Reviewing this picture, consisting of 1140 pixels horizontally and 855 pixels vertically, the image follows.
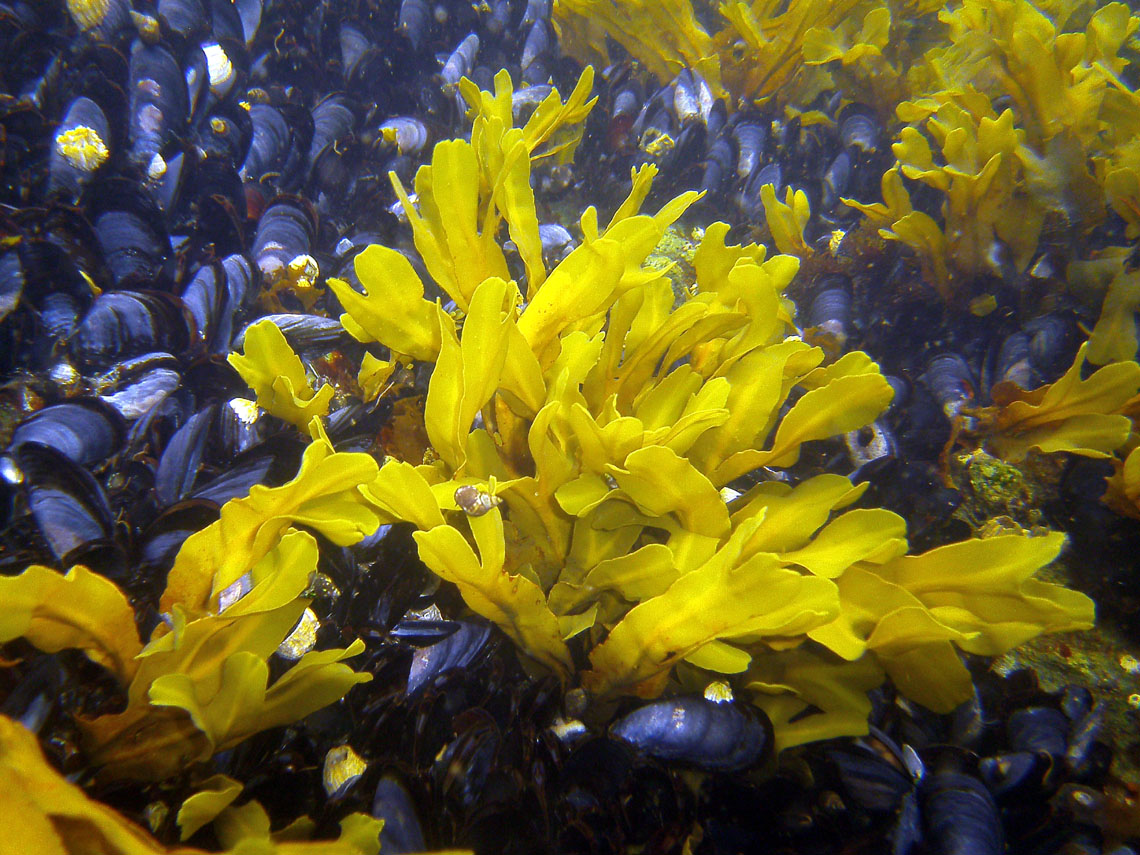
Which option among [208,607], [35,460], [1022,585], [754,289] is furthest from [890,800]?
[35,460]

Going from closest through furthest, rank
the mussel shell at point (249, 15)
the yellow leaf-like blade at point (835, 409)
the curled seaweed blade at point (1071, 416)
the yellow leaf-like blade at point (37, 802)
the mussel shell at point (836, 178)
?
the yellow leaf-like blade at point (37, 802) → the yellow leaf-like blade at point (835, 409) → the curled seaweed blade at point (1071, 416) → the mussel shell at point (836, 178) → the mussel shell at point (249, 15)

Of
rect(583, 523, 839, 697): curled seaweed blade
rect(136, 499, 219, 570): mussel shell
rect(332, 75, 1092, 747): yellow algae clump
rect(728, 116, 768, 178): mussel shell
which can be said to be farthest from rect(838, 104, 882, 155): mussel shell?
rect(136, 499, 219, 570): mussel shell

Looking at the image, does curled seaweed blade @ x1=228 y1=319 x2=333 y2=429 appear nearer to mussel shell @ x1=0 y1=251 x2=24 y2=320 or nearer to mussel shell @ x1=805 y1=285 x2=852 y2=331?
mussel shell @ x1=0 y1=251 x2=24 y2=320

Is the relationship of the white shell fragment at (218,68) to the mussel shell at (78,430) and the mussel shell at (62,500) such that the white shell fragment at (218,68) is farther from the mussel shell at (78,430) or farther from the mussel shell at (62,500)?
the mussel shell at (62,500)

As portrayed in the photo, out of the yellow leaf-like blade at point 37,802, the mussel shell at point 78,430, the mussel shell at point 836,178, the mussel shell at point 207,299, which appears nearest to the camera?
the yellow leaf-like blade at point 37,802

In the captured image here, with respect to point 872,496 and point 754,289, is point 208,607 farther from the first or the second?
point 872,496

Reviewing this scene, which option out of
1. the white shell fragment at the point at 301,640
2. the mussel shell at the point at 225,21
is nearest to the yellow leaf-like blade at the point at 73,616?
the white shell fragment at the point at 301,640
